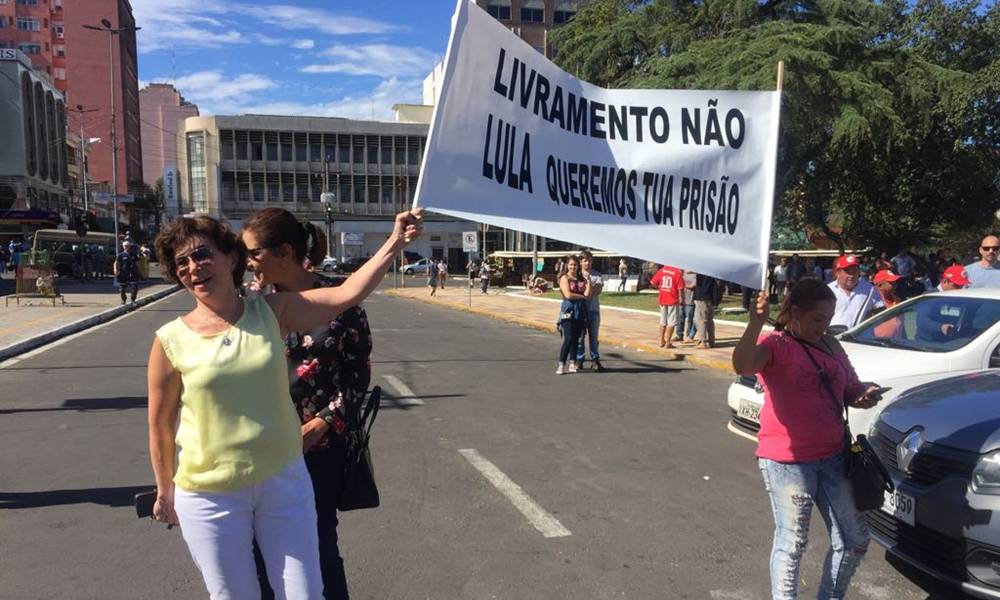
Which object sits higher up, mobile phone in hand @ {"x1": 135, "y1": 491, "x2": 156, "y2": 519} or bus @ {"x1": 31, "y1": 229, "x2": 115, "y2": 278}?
mobile phone in hand @ {"x1": 135, "y1": 491, "x2": 156, "y2": 519}

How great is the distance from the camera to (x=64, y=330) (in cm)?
1474

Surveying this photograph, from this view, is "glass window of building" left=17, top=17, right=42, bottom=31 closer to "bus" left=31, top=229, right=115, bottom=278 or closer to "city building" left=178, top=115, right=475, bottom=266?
"city building" left=178, top=115, right=475, bottom=266

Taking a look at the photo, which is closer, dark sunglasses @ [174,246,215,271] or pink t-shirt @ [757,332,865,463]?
dark sunglasses @ [174,246,215,271]

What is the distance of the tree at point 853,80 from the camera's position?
14.4 metres

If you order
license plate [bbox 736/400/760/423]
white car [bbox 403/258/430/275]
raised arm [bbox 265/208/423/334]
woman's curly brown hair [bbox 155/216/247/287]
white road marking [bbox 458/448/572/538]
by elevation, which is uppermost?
woman's curly brown hair [bbox 155/216/247/287]

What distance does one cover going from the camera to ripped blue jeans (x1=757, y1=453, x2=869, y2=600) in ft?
9.46

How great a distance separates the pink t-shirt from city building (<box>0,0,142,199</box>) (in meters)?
94.0

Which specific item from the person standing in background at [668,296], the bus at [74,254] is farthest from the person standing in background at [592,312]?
the bus at [74,254]

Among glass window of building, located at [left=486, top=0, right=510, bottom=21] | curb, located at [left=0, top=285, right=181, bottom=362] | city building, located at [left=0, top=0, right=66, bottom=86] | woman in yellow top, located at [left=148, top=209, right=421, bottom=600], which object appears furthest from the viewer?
city building, located at [left=0, top=0, right=66, bottom=86]

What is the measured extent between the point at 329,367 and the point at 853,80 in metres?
14.9

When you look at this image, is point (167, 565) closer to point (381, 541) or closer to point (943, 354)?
point (381, 541)

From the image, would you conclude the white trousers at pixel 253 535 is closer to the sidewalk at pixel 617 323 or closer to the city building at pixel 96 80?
the sidewalk at pixel 617 323

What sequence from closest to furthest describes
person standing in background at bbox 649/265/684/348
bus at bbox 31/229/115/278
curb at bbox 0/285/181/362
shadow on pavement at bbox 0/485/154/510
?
1. shadow on pavement at bbox 0/485/154/510
2. curb at bbox 0/285/181/362
3. person standing in background at bbox 649/265/684/348
4. bus at bbox 31/229/115/278

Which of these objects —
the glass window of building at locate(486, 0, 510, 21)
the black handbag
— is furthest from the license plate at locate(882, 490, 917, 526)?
the glass window of building at locate(486, 0, 510, 21)
